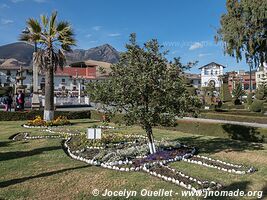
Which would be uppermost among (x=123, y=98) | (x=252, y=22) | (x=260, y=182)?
(x=252, y=22)

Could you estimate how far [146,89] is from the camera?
9633 mm

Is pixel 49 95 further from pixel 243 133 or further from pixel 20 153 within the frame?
pixel 243 133

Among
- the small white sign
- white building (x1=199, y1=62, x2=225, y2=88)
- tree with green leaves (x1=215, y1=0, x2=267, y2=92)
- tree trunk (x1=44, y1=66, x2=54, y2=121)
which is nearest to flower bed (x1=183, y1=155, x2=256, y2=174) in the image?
the small white sign

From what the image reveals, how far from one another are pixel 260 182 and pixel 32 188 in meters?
5.39

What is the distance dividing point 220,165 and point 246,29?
944 inches

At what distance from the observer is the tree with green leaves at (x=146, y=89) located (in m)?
9.57

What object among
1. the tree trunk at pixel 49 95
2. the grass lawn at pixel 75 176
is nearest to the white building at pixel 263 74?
the tree trunk at pixel 49 95

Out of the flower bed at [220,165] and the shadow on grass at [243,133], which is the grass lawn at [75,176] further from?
the shadow on grass at [243,133]

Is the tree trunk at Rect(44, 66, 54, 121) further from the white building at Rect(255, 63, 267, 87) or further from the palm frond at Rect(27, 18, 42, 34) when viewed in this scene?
the white building at Rect(255, 63, 267, 87)

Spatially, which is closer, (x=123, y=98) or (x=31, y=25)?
(x=123, y=98)

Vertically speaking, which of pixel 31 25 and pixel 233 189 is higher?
pixel 31 25

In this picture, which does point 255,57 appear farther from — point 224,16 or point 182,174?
point 182,174

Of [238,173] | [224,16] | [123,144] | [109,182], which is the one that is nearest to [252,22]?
[224,16]

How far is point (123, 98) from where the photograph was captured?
968cm
